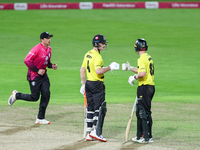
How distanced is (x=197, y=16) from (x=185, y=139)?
30.4 metres

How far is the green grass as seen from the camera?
12181 millimetres

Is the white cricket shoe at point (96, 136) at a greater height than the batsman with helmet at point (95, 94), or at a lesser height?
lesser

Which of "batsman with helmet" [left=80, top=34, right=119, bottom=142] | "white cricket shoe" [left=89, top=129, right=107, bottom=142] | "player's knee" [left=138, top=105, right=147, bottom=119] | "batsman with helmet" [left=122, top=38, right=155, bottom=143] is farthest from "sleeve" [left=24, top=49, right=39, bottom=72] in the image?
"player's knee" [left=138, top=105, right=147, bottom=119]

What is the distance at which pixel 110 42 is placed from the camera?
96.0 ft

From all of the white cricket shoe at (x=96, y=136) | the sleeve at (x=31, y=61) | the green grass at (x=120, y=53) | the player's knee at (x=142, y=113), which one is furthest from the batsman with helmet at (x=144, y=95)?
the sleeve at (x=31, y=61)

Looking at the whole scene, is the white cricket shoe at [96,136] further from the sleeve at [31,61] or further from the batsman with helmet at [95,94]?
the sleeve at [31,61]

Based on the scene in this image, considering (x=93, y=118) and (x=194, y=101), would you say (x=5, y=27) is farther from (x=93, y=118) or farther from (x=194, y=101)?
(x=93, y=118)

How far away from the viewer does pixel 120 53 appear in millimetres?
26078

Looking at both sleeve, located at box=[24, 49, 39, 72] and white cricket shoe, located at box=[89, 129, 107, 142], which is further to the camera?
sleeve, located at box=[24, 49, 39, 72]

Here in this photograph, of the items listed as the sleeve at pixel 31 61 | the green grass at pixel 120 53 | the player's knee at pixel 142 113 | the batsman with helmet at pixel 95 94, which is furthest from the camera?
the green grass at pixel 120 53

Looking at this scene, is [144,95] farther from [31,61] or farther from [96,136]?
[31,61]

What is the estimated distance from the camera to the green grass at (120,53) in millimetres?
12181

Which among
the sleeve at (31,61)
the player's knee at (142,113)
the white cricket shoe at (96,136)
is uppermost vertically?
the sleeve at (31,61)

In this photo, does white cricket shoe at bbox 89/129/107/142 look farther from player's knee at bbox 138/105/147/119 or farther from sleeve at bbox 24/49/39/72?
sleeve at bbox 24/49/39/72
